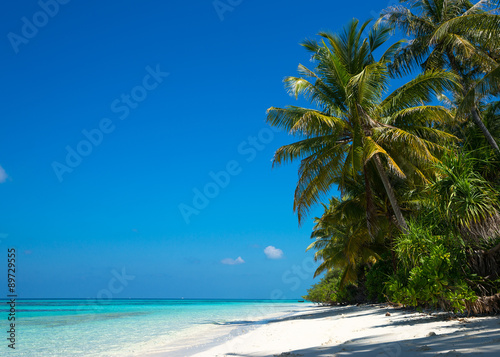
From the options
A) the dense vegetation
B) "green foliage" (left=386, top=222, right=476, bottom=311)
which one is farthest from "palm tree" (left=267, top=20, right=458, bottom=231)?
"green foliage" (left=386, top=222, right=476, bottom=311)

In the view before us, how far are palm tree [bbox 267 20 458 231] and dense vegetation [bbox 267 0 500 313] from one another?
0.04 metres

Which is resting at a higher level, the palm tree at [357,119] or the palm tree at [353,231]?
the palm tree at [357,119]

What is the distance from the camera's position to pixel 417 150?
11.5 metres

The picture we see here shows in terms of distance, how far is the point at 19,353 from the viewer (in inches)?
405

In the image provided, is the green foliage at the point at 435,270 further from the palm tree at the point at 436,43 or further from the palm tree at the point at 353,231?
the palm tree at the point at 436,43

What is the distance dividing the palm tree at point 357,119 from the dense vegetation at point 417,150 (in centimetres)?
4

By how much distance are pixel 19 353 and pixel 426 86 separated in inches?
578

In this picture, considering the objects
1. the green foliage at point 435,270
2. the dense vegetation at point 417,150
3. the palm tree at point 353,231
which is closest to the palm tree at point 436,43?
the dense vegetation at point 417,150

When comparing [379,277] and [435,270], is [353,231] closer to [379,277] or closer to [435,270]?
[379,277]

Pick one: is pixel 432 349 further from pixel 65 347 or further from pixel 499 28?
pixel 65 347

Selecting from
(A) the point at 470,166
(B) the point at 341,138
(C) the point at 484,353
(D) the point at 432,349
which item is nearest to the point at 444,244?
(A) the point at 470,166

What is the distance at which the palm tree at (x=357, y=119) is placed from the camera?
39.1 ft

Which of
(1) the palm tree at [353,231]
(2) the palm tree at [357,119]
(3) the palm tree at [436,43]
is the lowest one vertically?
(1) the palm tree at [353,231]

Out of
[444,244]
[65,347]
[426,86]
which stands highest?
[426,86]
